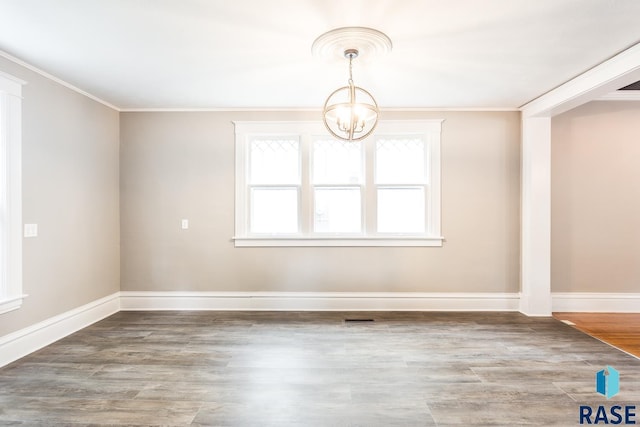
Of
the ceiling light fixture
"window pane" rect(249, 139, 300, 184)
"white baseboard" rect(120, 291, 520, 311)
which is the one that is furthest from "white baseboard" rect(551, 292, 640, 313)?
"window pane" rect(249, 139, 300, 184)

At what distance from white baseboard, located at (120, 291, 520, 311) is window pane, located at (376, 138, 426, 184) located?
4.98 feet

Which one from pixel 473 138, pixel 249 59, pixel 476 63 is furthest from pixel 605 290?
pixel 249 59

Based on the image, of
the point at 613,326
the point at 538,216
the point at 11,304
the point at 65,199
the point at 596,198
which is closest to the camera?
the point at 11,304

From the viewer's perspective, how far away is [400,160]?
4.56 m

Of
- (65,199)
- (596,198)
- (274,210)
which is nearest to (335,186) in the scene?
(274,210)

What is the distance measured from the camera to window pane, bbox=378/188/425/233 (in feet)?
15.0

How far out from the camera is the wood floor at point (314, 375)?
2197mm

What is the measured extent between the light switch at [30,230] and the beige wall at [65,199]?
5cm

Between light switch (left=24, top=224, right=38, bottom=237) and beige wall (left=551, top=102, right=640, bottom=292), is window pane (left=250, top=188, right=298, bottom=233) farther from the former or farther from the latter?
beige wall (left=551, top=102, right=640, bottom=292)

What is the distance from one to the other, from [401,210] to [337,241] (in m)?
0.94

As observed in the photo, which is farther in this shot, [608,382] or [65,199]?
[65,199]

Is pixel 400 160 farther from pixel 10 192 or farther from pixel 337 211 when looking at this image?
pixel 10 192

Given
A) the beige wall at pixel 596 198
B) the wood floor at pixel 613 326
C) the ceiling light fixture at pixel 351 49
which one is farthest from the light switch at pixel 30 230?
the beige wall at pixel 596 198

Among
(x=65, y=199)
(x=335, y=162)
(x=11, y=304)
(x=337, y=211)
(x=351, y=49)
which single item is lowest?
(x=11, y=304)
